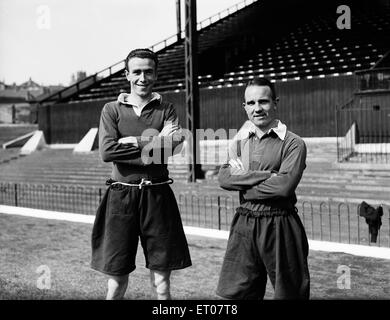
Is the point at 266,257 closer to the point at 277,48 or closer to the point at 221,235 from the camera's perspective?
the point at 221,235

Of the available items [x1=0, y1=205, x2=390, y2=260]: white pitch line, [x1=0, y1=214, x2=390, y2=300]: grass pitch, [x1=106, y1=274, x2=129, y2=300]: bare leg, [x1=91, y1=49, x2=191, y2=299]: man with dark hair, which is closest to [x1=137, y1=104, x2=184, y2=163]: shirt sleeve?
[x1=91, y1=49, x2=191, y2=299]: man with dark hair

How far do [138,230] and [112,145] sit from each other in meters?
0.70

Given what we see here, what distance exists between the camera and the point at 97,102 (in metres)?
26.9

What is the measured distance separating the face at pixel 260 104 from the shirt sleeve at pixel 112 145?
2.97 ft

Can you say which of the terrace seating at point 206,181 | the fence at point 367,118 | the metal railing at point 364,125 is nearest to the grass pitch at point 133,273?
the terrace seating at point 206,181

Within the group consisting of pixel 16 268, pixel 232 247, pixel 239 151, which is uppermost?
pixel 239 151

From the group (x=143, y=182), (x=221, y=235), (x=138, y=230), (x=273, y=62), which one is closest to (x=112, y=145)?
(x=143, y=182)

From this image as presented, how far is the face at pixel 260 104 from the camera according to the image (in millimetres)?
3363

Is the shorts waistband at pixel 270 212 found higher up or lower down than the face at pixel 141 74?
lower down

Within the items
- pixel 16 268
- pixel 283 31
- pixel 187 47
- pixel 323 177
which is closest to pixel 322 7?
pixel 283 31

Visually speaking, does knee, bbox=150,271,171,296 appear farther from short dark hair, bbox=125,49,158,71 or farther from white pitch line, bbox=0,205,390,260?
white pitch line, bbox=0,205,390,260

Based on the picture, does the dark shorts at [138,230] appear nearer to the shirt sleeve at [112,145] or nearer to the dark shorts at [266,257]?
the shirt sleeve at [112,145]

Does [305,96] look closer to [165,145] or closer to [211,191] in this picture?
[211,191]

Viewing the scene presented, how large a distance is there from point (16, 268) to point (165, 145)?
3.97 metres
